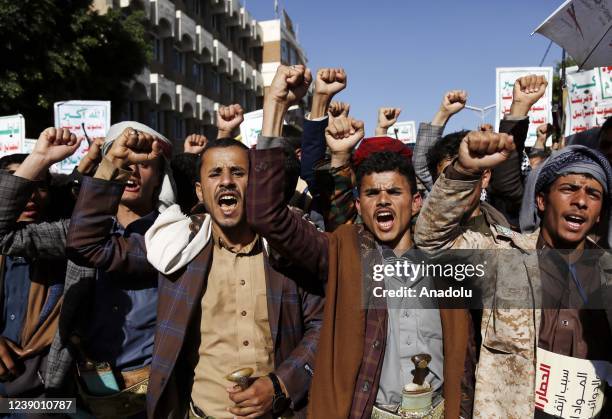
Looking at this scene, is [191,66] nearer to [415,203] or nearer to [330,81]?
[330,81]

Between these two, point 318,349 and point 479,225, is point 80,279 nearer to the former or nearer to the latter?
point 318,349

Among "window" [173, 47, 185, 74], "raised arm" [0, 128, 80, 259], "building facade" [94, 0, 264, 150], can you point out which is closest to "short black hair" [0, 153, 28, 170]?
"raised arm" [0, 128, 80, 259]

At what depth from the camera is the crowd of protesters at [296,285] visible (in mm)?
2156

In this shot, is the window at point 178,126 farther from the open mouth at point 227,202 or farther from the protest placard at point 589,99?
the open mouth at point 227,202

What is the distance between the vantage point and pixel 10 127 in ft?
22.3

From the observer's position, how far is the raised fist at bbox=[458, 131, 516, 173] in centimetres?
187

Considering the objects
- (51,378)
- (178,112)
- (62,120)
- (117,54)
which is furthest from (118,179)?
(178,112)

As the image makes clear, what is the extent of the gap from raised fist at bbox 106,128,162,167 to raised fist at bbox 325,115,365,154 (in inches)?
35.5

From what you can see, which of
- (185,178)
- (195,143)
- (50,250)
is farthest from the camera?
(195,143)

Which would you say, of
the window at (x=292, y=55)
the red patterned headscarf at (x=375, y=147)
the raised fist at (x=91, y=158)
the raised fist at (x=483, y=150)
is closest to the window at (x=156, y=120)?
the window at (x=292, y=55)

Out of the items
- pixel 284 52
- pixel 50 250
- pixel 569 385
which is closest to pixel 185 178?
pixel 50 250

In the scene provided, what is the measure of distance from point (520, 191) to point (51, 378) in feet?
8.56

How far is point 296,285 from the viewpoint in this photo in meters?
2.38

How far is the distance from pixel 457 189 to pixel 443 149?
51.5 inches
